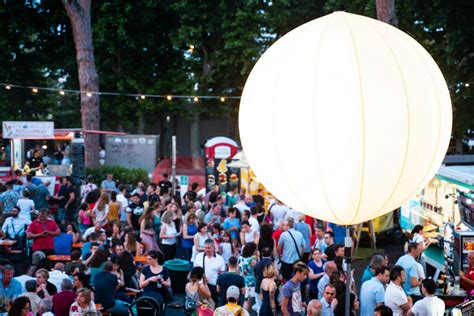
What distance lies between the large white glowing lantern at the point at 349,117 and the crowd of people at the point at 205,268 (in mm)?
2344

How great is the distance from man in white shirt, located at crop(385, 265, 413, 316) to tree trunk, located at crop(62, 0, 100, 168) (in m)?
17.3

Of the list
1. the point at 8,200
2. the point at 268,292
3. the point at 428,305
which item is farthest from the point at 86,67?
the point at 428,305

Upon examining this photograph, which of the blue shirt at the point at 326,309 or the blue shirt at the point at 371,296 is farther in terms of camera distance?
the blue shirt at the point at 371,296

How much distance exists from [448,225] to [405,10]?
1623 cm

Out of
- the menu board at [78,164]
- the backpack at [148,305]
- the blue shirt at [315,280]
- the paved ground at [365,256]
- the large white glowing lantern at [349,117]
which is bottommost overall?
the paved ground at [365,256]

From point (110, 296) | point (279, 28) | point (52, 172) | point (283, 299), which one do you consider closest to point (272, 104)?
point (283, 299)

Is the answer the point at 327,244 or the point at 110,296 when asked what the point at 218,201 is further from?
the point at 110,296

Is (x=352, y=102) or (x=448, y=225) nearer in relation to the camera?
(x=352, y=102)

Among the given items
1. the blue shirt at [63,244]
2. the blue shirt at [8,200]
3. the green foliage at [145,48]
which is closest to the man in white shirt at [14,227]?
the blue shirt at [63,244]

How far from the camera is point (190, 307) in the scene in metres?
9.89

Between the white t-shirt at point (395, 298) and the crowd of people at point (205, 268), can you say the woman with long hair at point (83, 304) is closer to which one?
the crowd of people at point (205, 268)

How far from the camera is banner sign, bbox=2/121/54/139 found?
21.3 meters

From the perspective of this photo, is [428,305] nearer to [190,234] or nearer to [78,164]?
[190,234]

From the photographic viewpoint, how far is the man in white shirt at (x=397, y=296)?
8.93m
